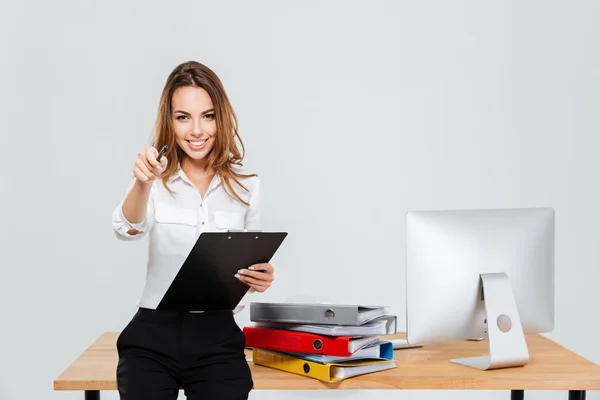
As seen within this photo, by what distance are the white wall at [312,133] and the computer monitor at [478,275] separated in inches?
57.2

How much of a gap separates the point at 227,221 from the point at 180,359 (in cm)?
46

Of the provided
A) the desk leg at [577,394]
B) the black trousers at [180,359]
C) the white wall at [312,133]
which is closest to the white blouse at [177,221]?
the black trousers at [180,359]

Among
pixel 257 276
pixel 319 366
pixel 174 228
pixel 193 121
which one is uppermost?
pixel 193 121

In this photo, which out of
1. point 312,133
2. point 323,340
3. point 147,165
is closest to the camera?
point 147,165

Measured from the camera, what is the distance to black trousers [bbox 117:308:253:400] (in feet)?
6.28

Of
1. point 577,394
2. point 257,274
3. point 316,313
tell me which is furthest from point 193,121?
point 577,394

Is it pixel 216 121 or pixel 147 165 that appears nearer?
pixel 147 165

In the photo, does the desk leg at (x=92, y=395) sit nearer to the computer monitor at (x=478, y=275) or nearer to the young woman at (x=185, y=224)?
the young woman at (x=185, y=224)

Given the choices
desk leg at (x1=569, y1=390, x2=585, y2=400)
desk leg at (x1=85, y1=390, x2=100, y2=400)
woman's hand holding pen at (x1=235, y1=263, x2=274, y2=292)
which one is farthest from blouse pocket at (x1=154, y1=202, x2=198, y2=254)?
desk leg at (x1=569, y1=390, x2=585, y2=400)

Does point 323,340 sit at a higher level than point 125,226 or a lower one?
lower

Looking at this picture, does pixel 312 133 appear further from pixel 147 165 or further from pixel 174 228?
pixel 147 165

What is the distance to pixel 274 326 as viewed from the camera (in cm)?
215

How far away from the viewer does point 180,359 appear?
6.46 feet

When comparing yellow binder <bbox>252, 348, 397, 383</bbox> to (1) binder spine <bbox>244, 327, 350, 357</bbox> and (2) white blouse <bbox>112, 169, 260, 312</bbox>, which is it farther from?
(2) white blouse <bbox>112, 169, 260, 312</bbox>
